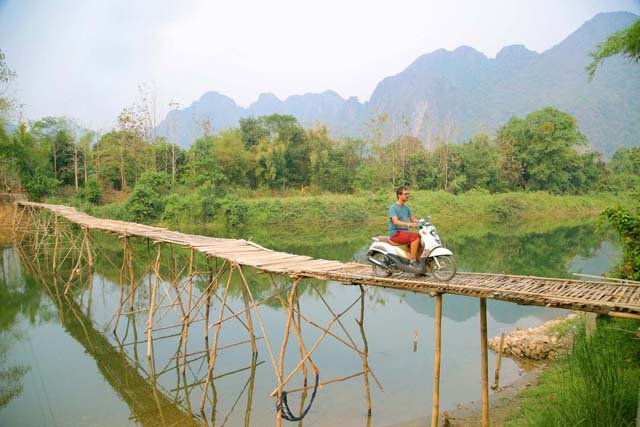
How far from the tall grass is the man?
7.07 feet

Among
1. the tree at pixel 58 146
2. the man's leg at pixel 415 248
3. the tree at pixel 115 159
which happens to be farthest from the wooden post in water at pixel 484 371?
the tree at pixel 58 146

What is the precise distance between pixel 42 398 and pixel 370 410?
5.64 m

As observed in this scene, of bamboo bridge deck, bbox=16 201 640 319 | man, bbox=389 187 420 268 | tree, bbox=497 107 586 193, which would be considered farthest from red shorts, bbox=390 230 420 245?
tree, bbox=497 107 586 193

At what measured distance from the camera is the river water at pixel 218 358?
7.38m

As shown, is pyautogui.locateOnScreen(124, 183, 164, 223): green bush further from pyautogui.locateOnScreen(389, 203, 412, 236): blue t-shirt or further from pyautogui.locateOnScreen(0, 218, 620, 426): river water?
pyautogui.locateOnScreen(389, 203, 412, 236): blue t-shirt

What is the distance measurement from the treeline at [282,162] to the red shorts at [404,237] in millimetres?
23477

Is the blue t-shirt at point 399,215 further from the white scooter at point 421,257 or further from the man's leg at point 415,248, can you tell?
the man's leg at point 415,248

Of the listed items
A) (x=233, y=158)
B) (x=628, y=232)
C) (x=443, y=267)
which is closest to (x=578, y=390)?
(x=443, y=267)

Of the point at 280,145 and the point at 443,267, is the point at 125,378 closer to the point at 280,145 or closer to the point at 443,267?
the point at 443,267

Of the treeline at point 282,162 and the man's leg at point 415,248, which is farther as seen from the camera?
the treeline at point 282,162

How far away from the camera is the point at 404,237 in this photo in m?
5.84

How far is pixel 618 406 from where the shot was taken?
4.70 meters

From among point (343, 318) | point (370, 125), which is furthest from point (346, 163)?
point (343, 318)

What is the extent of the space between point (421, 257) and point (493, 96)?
341ft
